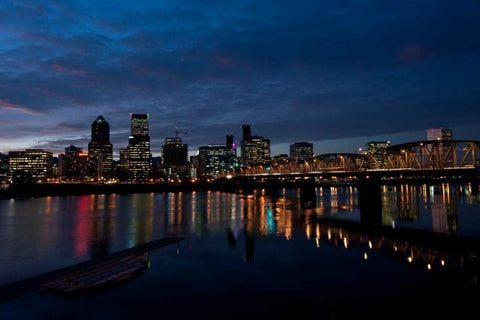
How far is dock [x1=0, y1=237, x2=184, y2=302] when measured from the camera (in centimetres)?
2244

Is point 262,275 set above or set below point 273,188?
below

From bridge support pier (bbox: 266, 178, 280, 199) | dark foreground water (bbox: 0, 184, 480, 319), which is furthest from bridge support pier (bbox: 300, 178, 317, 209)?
dark foreground water (bbox: 0, 184, 480, 319)

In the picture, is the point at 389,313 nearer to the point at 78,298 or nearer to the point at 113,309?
the point at 113,309

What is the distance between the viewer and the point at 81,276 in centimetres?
2452

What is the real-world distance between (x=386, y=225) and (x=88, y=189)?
577 ft

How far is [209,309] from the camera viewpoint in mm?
19969

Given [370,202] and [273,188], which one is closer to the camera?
[370,202]

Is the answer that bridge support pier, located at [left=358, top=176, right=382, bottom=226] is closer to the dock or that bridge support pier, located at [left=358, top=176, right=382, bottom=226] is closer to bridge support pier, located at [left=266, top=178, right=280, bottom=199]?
the dock

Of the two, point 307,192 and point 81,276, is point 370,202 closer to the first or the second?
point 307,192

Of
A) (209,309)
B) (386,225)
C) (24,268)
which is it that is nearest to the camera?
(209,309)

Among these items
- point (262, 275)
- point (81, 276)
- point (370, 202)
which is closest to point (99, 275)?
point (81, 276)

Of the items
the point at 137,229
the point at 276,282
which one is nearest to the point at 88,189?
the point at 137,229

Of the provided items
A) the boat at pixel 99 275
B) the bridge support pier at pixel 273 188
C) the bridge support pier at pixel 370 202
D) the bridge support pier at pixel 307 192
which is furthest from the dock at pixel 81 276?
the bridge support pier at pixel 273 188

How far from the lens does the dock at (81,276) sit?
73.6 feet
